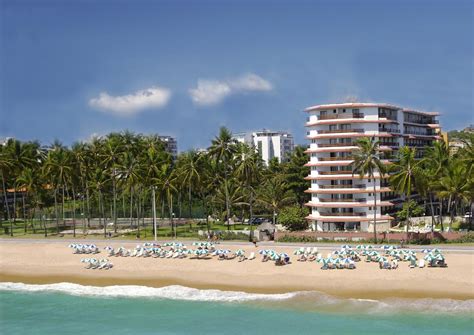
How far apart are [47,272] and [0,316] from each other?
43.6ft

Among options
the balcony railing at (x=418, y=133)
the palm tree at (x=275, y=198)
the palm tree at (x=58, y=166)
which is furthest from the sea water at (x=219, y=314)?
the balcony railing at (x=418, y=133)

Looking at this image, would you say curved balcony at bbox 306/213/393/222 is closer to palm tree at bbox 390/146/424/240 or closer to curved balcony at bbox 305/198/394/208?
curved balcony at bbox 305/198/394/208

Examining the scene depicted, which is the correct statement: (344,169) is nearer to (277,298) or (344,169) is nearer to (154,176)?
(154,176)

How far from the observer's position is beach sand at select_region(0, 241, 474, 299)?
1876 inches

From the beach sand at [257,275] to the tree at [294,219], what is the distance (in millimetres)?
13745

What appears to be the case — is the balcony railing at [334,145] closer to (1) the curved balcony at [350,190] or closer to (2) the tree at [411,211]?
(1) the curved balcony at [350,190]

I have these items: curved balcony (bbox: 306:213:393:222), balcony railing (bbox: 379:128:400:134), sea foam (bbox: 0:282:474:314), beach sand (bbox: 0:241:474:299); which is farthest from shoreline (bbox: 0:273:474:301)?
balcony railing (bbox: 379:128:400:134)

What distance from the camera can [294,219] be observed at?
8025 cm

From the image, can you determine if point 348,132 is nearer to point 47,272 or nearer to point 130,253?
point 130,253

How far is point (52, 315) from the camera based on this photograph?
157 ft

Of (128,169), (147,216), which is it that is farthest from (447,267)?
(147,216)

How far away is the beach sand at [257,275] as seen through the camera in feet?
156

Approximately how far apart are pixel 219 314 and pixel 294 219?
122 feet

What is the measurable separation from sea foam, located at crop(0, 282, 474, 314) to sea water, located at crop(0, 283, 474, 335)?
0.08 metres
